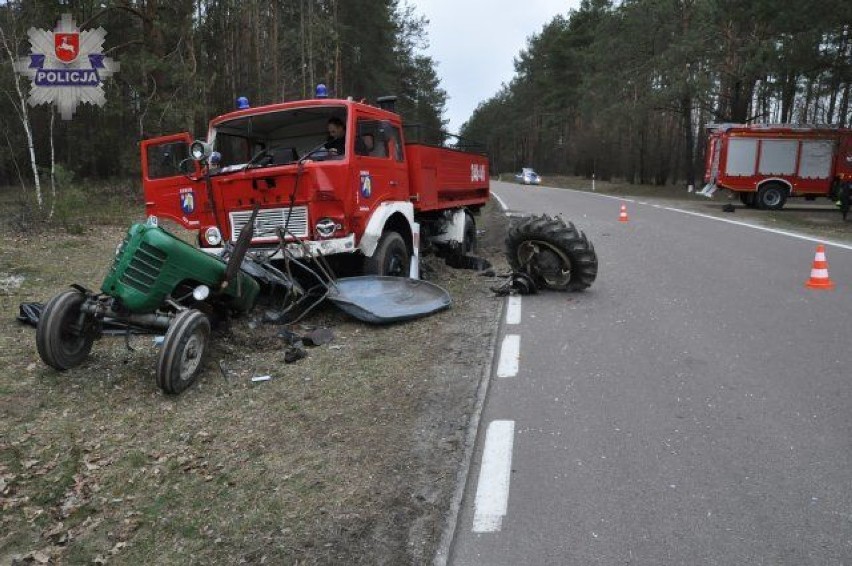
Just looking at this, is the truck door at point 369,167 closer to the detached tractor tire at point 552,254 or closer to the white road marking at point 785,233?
the detached tractor tire at point 552,254

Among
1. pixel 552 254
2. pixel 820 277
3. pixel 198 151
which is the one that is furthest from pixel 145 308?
pixel 820 277

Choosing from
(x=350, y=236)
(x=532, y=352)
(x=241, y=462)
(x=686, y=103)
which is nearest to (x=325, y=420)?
(x=241, y=462)

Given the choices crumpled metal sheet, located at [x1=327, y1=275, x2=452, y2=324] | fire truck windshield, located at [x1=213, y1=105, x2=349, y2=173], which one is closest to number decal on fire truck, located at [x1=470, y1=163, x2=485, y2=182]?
fire truck windshield, located at [x1=213, y1=105, x2=349, y2=173]

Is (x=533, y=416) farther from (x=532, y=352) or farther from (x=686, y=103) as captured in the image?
(x=686, y=103)

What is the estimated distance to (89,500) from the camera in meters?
3.46

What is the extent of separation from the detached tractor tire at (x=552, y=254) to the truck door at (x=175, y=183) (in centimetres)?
371

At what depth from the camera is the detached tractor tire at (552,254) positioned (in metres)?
7.82

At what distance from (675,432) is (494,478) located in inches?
50.0

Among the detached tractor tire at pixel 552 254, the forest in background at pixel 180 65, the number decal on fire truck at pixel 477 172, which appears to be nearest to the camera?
the detached tractor tire at pixel 552 254

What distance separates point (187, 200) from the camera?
751 cm

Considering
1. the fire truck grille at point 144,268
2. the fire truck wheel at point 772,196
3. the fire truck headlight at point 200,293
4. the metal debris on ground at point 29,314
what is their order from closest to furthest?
1. the fire truck grille at point 144,268
2. the fire truck headlight at point 200,293
3. the metal debris on ground at point 29,314
4. the fire truck wheel at point 772,196

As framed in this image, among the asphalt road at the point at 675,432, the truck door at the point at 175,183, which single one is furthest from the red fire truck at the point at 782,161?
the truck door at the point at 175,183

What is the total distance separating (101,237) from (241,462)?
11420 mm

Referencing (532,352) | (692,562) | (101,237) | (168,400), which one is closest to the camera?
(692,562)
